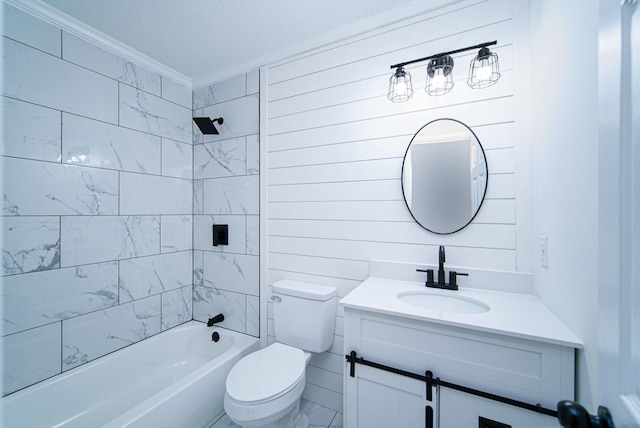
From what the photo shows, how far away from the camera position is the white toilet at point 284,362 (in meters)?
1.19

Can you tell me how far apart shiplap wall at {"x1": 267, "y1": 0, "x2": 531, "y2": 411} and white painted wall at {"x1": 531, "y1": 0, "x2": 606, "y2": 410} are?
116mm

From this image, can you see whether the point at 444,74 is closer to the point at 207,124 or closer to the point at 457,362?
the point at 457,362

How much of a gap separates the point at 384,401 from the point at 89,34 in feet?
8.83

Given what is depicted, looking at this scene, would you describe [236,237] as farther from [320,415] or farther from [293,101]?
[320,415]

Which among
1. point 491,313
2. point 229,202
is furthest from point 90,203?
point 491,313

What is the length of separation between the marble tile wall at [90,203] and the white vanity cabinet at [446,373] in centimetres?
116

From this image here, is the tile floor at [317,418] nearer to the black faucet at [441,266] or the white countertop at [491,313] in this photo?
the white countertop at [491,313]

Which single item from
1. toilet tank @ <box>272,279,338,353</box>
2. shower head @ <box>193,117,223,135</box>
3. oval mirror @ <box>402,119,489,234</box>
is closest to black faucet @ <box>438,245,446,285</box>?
oval mirror @ <box>402,119,489,234</box>

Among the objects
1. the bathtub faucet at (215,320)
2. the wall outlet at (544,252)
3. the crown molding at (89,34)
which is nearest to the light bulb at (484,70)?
the wall outlet at (544,252)

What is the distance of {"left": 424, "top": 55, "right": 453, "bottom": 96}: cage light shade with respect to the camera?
4.19ft

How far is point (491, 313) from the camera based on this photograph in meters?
1.03

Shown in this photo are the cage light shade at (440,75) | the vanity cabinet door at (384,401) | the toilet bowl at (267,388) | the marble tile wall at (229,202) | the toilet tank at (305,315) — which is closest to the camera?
the vanity cabinet door at (384,401)

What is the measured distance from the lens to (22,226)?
4.54 feet

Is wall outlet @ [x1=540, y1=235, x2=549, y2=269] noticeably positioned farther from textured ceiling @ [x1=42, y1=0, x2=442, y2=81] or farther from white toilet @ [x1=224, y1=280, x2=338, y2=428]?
textured ceiling @ [x1=42, y1=0, x2=442, y2=81]
